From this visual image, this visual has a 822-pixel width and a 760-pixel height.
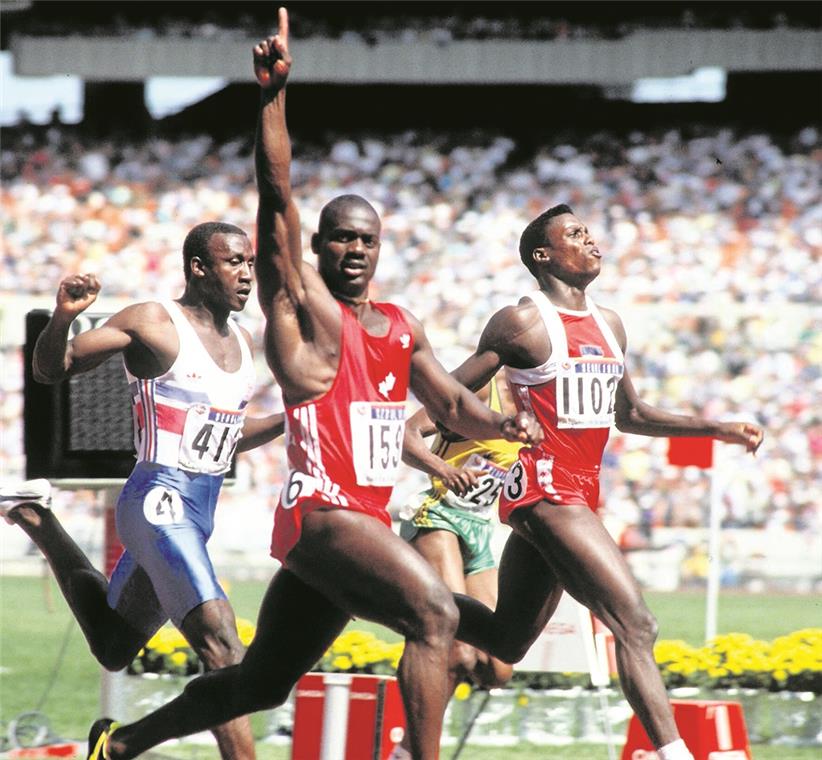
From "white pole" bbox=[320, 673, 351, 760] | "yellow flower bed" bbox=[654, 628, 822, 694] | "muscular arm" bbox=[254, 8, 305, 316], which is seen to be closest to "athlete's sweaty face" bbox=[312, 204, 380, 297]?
"muscular arm" bbox=[254, 8, 305, 316]

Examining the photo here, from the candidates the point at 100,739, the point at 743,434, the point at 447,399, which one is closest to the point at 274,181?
the point at 447,399

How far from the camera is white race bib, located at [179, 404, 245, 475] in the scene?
6.59 m

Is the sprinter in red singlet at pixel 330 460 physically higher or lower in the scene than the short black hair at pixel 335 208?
lower

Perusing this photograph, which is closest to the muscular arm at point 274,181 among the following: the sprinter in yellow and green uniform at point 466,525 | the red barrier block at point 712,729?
the sprinter in yellow and green uniform at point 466,525

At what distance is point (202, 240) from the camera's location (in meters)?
6.81

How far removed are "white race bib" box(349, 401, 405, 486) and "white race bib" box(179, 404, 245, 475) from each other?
1.13 meters

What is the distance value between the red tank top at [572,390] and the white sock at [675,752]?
1160 mm

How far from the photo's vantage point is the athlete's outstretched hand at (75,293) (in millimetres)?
6164

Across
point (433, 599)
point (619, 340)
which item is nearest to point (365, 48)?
point (619, 340)

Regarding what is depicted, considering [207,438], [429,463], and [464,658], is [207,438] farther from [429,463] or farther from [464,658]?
[464,658]

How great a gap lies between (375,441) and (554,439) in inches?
49.0

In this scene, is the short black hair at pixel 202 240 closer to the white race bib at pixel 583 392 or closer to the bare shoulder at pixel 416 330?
the bare shoulder at pixel 416 330

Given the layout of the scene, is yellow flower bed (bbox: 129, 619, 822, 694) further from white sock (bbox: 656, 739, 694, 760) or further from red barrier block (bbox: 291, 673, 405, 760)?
white sock (bbox: 656, 739, 694, 760)

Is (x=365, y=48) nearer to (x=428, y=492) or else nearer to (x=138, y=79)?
(x=138, y=79)
